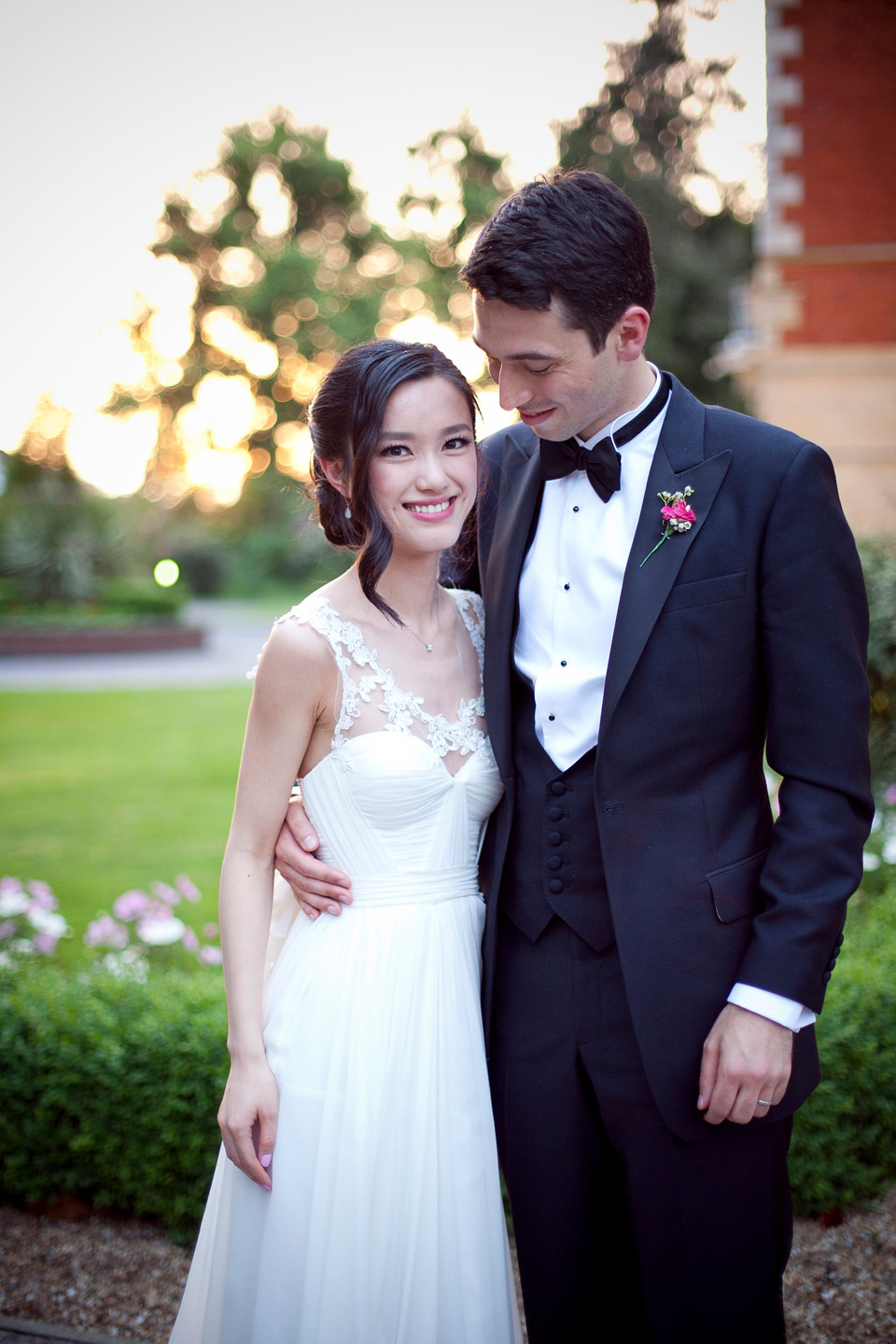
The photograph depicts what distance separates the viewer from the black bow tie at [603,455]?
1.87 m

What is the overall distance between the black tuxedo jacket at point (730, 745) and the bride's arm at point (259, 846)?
580 mm

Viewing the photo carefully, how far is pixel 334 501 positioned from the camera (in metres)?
2.18

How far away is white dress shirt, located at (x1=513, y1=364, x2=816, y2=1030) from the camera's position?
1832 mm

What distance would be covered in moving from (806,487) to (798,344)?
893 centimetres

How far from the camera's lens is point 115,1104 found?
115 inches

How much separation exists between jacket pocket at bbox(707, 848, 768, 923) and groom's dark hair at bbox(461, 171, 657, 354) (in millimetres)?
950

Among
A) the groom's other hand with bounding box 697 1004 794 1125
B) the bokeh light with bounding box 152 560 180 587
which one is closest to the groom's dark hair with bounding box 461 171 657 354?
the groom's other hand with bounding box 697 1004 794 1125

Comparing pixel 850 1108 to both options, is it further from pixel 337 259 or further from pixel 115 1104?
pixel 337 259

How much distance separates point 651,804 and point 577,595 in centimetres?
42

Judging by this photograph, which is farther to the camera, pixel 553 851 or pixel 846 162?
pixel 846 162

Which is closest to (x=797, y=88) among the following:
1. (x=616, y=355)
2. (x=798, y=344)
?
(x=798, y=344)

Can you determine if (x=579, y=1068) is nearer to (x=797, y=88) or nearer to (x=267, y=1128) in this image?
(x=267, y=1128)

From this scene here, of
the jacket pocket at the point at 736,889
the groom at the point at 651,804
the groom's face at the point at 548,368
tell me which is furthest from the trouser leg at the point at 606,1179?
the groom's face at the point at 548,368

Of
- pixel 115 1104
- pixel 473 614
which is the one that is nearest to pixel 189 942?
pixel 115 1104
